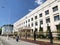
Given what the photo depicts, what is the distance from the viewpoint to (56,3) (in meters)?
40.0

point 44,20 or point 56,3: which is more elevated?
point 56,3

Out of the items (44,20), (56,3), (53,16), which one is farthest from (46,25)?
(56,3)

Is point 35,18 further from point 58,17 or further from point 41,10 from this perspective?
point 58,17

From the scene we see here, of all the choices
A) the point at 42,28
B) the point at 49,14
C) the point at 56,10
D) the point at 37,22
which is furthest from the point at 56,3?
the point at 37,22

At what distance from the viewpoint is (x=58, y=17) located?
39.1 metres

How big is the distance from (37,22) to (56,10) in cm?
1538

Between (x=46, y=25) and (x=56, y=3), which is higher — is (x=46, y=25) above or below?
below

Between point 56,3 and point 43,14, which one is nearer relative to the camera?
point 56,3

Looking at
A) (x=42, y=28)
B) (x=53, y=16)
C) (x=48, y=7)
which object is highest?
(x=48, y=7)

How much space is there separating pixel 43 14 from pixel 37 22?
22.0 feet

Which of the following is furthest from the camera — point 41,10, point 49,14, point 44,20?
point 41,10

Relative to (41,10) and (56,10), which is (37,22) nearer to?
(41,10)

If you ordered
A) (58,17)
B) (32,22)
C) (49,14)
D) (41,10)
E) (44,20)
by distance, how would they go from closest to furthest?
1. (58,17)
2. (49,14)
3. (44,20)
4. (41,10)
5. (32,22)

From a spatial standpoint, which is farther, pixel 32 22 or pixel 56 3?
pixel 32 22
